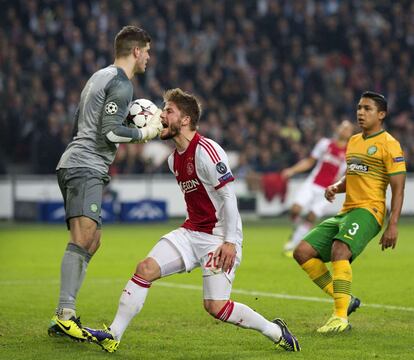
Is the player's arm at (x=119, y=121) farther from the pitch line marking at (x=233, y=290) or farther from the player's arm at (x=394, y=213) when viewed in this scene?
the pitch line marking at (x=233, y=290)

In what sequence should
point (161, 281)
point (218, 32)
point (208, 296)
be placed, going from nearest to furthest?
point (208, 296) < point (161, 281) < point (218, 32)

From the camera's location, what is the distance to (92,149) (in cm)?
844

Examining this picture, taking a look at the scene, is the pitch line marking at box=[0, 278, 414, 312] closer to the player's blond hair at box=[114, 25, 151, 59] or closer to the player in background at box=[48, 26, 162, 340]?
the player in background at box=[48, 26, 162, 340]

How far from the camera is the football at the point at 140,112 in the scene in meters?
8.44

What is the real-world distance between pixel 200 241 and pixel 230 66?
20.1 m

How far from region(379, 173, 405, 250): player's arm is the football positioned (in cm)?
224

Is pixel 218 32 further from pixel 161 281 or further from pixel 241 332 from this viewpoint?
pixel 241 332

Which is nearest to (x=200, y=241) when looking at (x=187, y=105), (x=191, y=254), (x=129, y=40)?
(x=191, y=254)

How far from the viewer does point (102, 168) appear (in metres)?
8.49

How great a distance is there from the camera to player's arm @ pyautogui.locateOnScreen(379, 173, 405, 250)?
858 cm

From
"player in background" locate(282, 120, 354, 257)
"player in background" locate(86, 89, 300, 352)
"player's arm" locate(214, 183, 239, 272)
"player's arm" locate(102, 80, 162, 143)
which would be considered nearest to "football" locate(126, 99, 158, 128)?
"player's arm" locate(102, 80, 162, 143)

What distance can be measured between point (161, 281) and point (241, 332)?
4.46 metres

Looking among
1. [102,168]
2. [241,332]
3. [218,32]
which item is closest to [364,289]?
[241,332]

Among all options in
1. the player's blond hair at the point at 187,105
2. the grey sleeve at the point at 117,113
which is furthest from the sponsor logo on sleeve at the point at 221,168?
the grey sleeve at the point at 117,113
